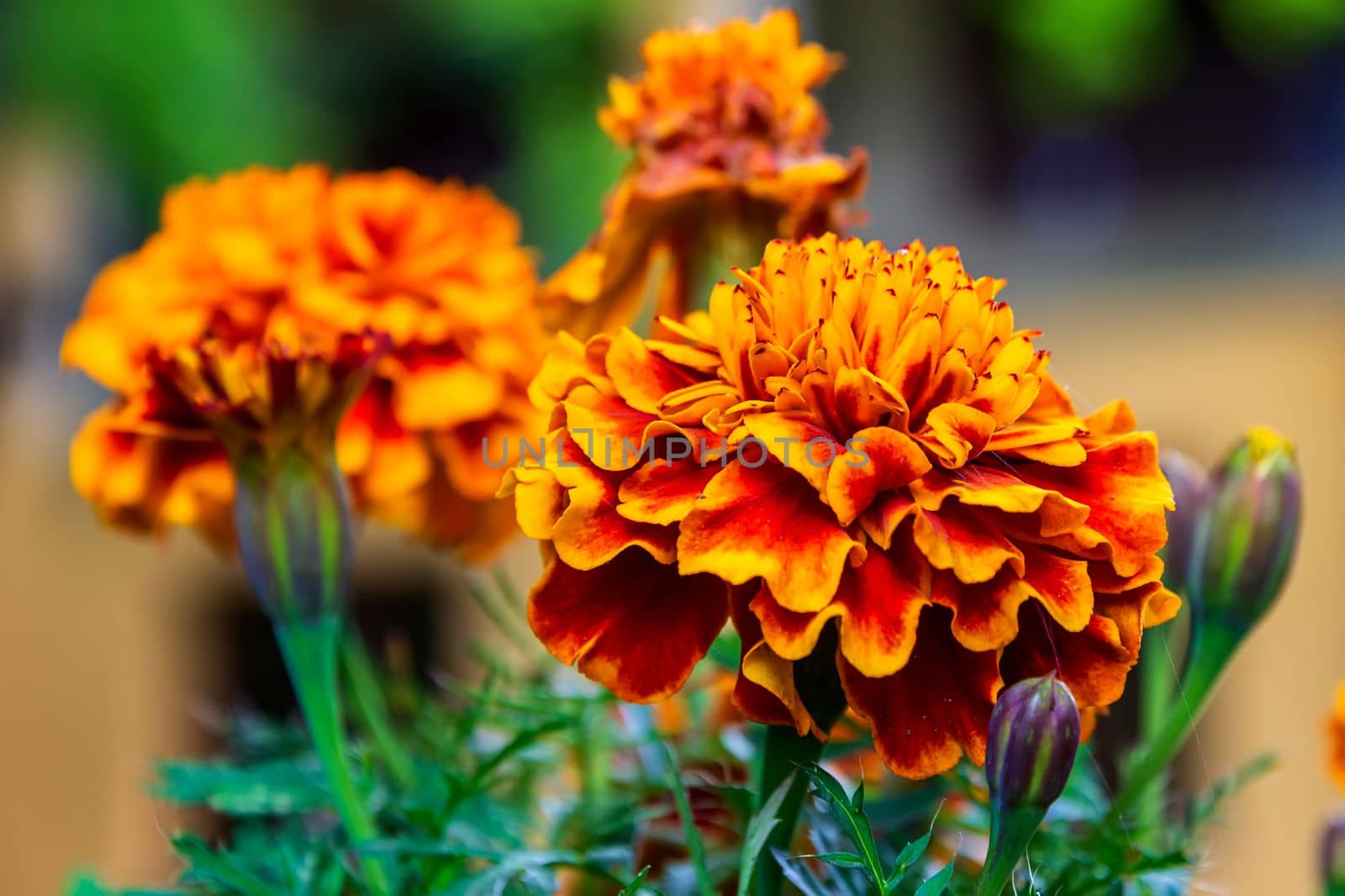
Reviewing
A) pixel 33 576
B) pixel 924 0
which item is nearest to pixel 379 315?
pixel 924 0

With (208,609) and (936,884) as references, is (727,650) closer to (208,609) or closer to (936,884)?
(936,884)

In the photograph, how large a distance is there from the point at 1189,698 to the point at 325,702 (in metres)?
0.23

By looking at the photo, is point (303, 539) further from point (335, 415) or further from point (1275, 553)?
point (1275, 553)

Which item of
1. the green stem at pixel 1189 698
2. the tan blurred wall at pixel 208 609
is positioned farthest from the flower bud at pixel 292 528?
the tan blurred wall at pixel 208 609

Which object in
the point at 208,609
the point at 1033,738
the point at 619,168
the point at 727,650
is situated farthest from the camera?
the point at 208,609

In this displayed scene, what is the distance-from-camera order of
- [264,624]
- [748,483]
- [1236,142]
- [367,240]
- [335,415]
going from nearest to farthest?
[748,483], [335,415], [367,240], [1236,142], [264,624]

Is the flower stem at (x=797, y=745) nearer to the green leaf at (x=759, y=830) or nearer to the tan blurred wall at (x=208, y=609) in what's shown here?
the green leaf at (x=759, y=830)

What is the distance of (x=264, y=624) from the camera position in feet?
7.32

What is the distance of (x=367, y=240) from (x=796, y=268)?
9.2 inches

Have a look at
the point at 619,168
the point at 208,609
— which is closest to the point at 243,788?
the point at 619,168

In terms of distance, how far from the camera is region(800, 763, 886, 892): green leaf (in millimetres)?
262

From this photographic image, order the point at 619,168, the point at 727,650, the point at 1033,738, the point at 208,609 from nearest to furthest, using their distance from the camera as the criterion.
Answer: the point at 1033,738, the point at 727,650, the point at 619,168, the point at 208,609

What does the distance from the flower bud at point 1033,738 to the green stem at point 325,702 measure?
17 cm

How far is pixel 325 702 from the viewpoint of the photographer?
37cm
